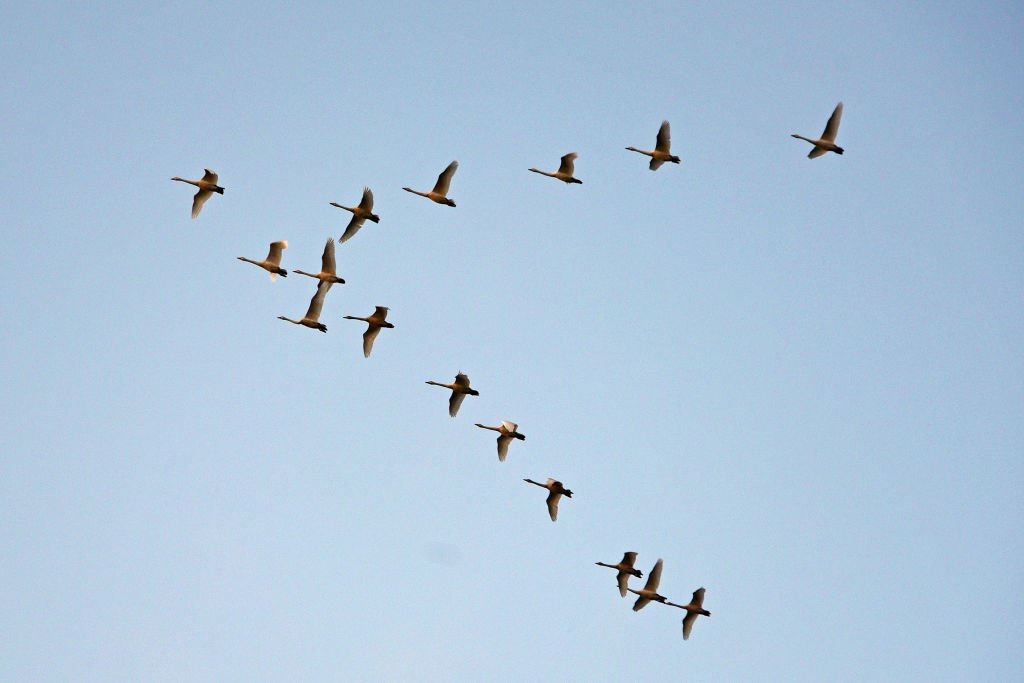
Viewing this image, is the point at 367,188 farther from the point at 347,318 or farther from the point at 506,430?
the point at 506,430

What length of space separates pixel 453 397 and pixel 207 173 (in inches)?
573

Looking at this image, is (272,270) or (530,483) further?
(530,483)

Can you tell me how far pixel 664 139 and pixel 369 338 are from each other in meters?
15.5

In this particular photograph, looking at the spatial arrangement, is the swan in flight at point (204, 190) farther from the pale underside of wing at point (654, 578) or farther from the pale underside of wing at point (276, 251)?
the pale underside of wing at point (654, 578)

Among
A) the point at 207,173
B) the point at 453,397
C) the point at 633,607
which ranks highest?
the point at 207,173

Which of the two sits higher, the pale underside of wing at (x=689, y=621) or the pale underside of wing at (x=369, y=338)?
the pale underside of wing at (x=369, y=338)

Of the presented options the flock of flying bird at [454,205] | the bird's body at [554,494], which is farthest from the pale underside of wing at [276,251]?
the bird's body at [554,494]

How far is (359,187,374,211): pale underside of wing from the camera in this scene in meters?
70.4

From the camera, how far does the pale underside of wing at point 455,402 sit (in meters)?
73.4

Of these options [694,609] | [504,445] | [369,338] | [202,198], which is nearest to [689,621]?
[694,609]

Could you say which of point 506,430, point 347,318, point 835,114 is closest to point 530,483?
point 506,430

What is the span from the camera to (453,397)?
242 feet

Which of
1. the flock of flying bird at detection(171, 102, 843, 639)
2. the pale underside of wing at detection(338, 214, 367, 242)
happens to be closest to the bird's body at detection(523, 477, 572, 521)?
the flock of flying bird at detection(171, 102, 843, 639)

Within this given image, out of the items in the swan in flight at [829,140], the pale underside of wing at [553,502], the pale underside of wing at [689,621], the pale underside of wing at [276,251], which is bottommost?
the pale underside of wing at [689,621]
